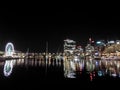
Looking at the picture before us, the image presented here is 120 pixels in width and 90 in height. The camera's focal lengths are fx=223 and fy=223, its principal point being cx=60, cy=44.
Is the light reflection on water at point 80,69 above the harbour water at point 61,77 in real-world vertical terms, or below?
above

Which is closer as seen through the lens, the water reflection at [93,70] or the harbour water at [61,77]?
the harbour water at [61,77]

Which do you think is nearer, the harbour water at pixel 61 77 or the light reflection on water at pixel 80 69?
the harbour water at pixel 61 77

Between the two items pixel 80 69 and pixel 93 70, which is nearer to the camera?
pixel 93 70

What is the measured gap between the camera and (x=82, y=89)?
682 inches

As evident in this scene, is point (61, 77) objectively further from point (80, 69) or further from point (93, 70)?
point (80, 69)

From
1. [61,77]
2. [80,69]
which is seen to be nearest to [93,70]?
[80,69]

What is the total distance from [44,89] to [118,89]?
5.69 metres

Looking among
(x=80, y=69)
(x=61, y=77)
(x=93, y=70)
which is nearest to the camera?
(x=61, y=77)

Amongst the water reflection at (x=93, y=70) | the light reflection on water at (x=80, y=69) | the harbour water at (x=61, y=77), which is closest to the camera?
the harbour water at (x=61, y=77)

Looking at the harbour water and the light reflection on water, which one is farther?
the light reflection on water

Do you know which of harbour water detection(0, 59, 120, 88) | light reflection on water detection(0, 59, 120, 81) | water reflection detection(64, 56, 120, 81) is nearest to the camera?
harbour water detection(0, 59, 120, 88)

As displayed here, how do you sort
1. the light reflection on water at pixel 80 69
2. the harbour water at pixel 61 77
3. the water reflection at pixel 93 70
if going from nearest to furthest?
the harbour water at pixel 61 77 < the water reflection at pixel 93 70 < the light reflection on water at pixel 80 69

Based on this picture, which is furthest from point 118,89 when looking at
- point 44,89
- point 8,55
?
point 8,55

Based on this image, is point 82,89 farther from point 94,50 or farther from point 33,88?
point 94,50
